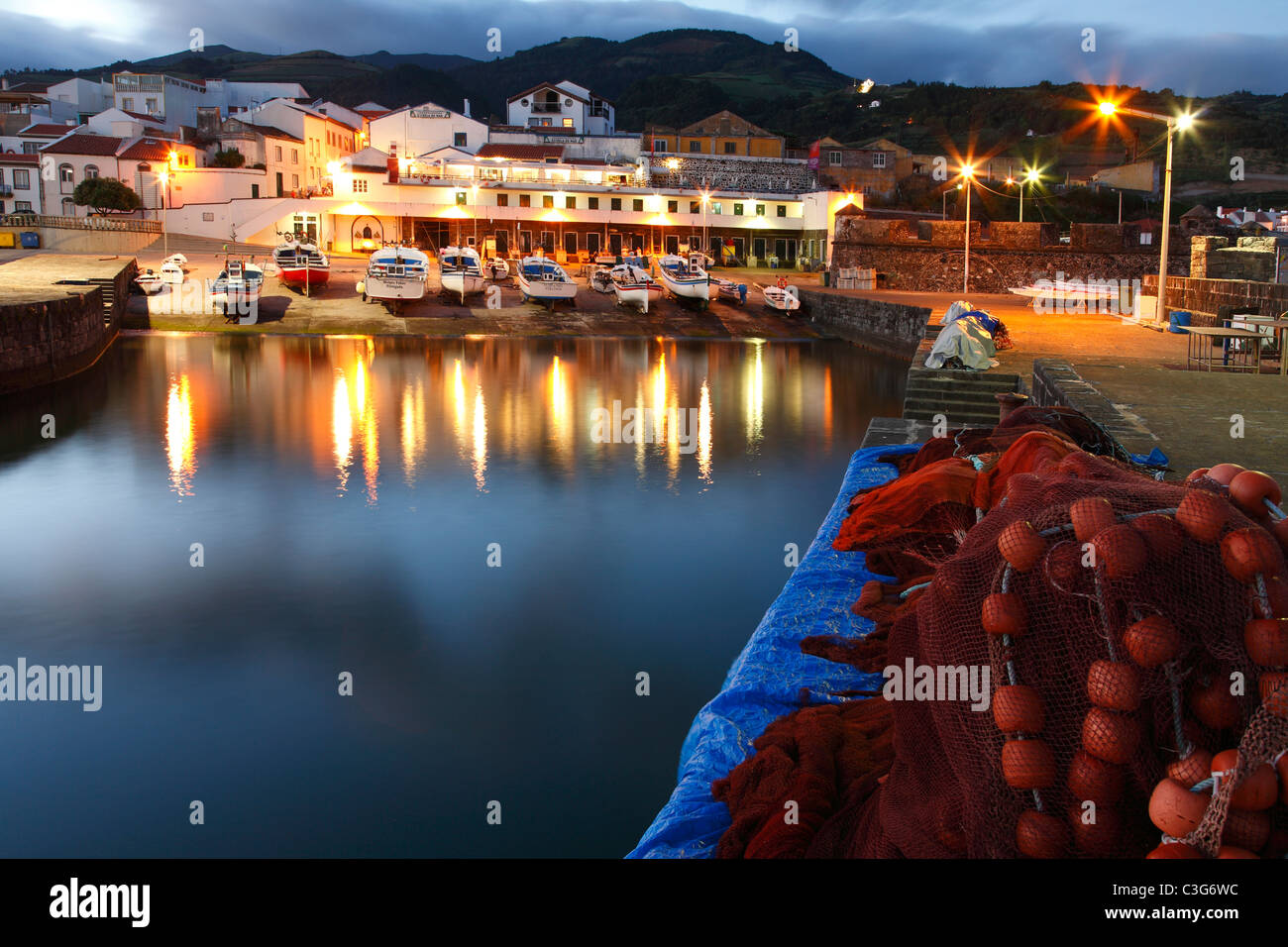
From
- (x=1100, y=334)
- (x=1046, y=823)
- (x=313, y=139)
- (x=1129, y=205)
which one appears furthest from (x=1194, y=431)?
(x=313, y=139)

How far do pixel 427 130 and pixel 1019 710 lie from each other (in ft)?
177

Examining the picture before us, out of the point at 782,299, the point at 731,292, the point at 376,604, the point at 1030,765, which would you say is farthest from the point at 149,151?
the point at 1030,765

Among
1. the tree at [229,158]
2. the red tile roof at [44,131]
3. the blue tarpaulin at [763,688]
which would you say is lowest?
the blue tarpaulin at [763,688]

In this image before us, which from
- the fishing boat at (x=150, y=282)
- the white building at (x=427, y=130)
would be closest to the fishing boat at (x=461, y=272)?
the fishing boat at (x=150, y=282)

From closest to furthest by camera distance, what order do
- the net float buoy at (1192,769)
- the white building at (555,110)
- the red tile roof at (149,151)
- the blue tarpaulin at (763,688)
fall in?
1. the net float buoy at (1192,769)
2. the blue tarpaulin at (763,688)
3. the red tile roof at (149,151)
4. the white building at (555,110)

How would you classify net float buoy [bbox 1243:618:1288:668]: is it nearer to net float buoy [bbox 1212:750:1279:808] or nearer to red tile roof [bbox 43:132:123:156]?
net float buoy [bbox 1212:750:1279:808]

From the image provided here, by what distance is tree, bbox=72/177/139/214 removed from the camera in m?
42.4

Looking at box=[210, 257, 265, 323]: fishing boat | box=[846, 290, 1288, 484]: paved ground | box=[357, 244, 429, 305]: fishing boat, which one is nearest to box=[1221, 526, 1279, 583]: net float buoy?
box=[846, 290, 1288, 484]: paved ground

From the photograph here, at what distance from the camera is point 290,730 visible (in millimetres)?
6797

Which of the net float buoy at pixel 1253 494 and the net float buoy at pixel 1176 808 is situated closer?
the net float buoy at pixel 1176 808

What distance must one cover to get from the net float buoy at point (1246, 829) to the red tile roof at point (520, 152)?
4638 centimetres

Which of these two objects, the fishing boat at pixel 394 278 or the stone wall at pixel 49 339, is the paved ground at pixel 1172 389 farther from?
the fishing boat at pixel 394 278

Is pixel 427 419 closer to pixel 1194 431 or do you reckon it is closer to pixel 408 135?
pixel 1194 431

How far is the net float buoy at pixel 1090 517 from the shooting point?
3.20 m
